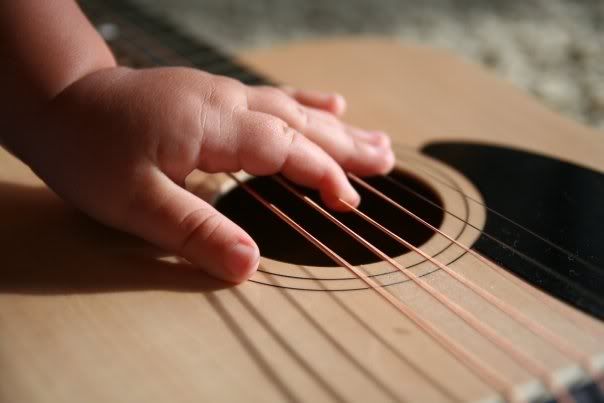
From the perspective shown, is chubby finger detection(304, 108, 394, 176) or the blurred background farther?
the blurred background

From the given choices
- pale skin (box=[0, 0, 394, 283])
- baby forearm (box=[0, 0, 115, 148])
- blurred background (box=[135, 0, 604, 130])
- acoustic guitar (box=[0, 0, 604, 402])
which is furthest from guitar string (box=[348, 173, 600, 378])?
blurred background (box=[135, 0, 604, 130])

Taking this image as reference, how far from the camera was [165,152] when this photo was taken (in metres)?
0.44

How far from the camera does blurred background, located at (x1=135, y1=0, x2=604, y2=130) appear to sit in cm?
89

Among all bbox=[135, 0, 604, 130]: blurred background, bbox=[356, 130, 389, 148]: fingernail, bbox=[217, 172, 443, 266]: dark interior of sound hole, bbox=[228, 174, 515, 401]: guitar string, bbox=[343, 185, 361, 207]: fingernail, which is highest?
bbox=[135, 0, 604, 130]: blurred background

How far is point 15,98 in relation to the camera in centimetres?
46

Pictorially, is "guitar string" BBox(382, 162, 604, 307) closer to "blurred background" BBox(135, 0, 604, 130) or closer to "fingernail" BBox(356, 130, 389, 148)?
"fingernail" BBox(356, 130, 389, 148)

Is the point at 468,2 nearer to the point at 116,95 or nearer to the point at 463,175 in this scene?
the point at 463,175

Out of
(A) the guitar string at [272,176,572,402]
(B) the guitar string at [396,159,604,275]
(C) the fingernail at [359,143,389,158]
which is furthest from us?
(C) the fingernail at [359,143,389,158]

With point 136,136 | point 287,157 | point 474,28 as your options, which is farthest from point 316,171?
point 474,28

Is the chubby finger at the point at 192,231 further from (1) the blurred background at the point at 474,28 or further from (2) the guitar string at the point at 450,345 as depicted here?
(1) the blurred background at the point at 474,28

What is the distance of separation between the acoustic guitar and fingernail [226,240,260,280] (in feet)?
0.05

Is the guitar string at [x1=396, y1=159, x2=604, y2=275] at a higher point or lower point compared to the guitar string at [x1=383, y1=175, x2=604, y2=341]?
higher

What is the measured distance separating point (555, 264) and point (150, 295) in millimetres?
270

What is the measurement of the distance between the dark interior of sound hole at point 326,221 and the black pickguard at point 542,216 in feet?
0.17
